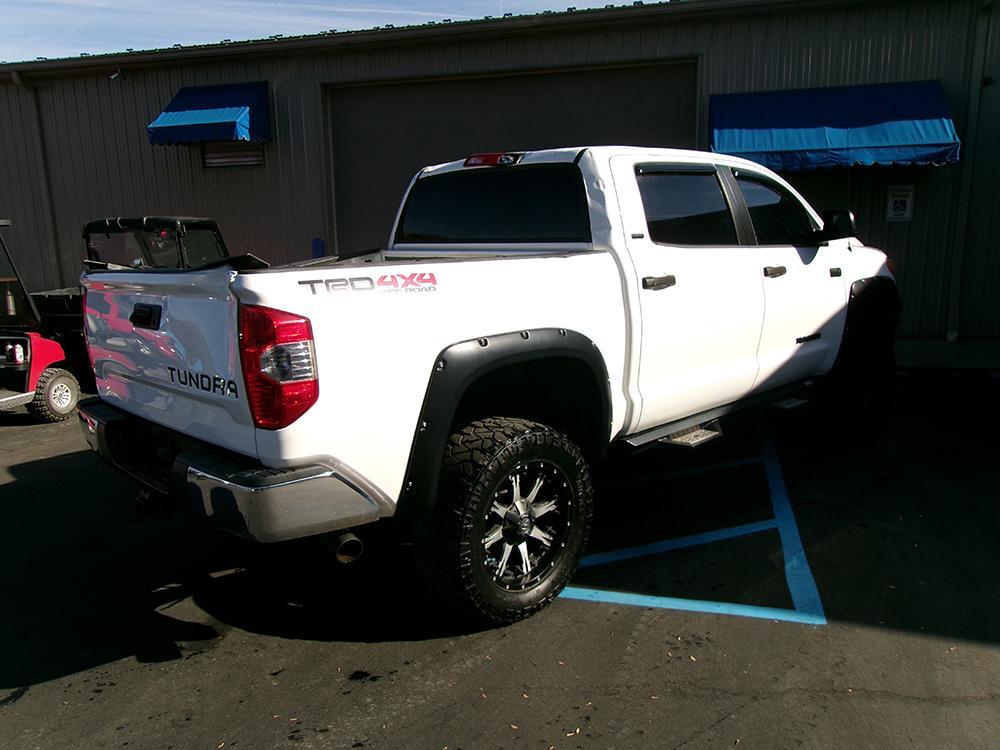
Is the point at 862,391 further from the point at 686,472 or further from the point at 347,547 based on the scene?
the point at 347,547

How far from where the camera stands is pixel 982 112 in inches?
384

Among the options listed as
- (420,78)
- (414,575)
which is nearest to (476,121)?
(420,78)

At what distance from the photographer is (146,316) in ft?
10.3

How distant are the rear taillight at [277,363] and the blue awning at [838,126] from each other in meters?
8.23

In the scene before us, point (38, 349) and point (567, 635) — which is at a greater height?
point (38, 349)

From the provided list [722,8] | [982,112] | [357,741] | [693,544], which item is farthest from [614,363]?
[982,112]

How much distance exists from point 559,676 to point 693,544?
152cm

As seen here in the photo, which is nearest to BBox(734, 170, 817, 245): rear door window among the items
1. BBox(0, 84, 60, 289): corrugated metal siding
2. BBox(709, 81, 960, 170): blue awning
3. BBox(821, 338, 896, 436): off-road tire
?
BBox(821, 338, 896, 436): off-road tire

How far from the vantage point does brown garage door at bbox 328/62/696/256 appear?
10875 mm

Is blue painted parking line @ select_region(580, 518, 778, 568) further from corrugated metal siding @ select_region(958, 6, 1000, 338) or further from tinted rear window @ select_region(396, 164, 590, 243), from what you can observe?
corrugated metal siding @ select_region(958, 6, 1000, 338)

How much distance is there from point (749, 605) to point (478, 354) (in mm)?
1755

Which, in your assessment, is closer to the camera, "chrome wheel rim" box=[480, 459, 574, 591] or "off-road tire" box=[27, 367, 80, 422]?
"chrome wheel rim" box=[480, 459, 574, 591]

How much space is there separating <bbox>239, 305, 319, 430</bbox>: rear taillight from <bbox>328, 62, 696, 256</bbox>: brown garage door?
28.4ft

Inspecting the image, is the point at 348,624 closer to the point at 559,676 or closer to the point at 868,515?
the point at 559,676
